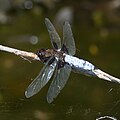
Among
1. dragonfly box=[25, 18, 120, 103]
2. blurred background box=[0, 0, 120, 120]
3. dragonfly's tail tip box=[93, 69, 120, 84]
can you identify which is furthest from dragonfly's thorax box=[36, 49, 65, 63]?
blurred background box=[0, 0, 120, 120]

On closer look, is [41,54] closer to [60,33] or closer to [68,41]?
[68,41]

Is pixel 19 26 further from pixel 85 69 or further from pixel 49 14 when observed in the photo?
pixel 85 69

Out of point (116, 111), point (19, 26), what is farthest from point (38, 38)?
point (116, 111)

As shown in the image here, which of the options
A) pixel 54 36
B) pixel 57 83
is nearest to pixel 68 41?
pixel 54 36

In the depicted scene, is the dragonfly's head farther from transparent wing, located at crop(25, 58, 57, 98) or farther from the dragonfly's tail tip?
the dragonfly's tail tip

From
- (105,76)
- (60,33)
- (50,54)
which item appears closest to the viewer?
(105,76)

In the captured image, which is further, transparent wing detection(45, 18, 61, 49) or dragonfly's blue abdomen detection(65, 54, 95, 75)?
transparent wing detection(45, 18, 61, 49)

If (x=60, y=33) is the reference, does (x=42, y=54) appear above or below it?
below

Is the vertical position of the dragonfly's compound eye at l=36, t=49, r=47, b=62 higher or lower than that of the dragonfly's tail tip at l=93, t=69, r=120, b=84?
higher
